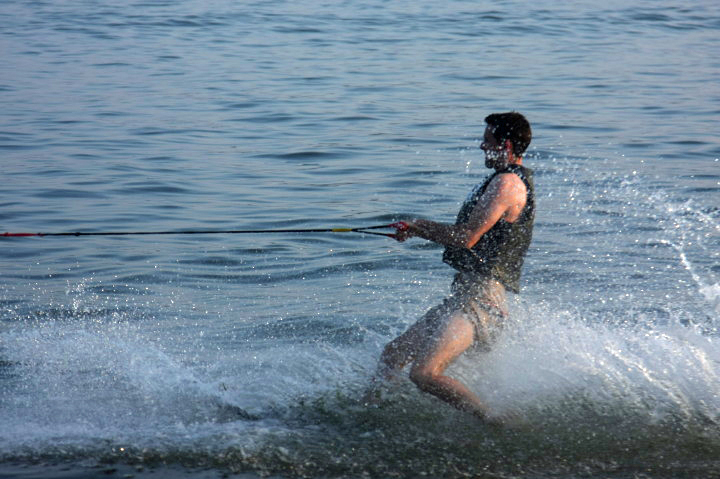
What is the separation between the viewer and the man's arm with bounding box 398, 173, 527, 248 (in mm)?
5191

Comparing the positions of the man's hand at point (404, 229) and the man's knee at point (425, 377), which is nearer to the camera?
the man's knee at point (425, 377)

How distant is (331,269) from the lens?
29.0 feet

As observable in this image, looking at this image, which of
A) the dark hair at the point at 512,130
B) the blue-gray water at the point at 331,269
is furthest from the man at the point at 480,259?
the blue-gray water at the point at 331,269

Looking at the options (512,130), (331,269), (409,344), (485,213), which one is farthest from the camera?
(331,269)

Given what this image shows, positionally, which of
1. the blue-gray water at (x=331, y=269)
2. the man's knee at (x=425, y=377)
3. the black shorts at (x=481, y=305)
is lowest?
the blue-gray water at (x=331, y=269)

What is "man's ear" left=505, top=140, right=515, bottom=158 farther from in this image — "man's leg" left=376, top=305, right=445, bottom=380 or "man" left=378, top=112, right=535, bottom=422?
"man's leg" left=376, top=305, right=445, bottom=380

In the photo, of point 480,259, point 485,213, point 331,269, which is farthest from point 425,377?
point 331,269

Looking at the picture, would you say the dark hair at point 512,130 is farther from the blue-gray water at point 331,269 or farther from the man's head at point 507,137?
the blue-gray water at point 331,269

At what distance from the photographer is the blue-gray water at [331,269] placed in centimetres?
546

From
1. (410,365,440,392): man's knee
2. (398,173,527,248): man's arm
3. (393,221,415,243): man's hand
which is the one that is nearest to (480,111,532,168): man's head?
(398,173,527,248): man's arm

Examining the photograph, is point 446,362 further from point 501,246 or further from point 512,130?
point 512,130

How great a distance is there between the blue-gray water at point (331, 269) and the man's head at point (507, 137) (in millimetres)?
1092

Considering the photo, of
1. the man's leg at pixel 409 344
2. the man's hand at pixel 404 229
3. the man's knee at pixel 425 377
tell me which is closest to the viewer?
the man's knee at pixel 425 377

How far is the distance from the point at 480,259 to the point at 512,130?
0.67 metres
